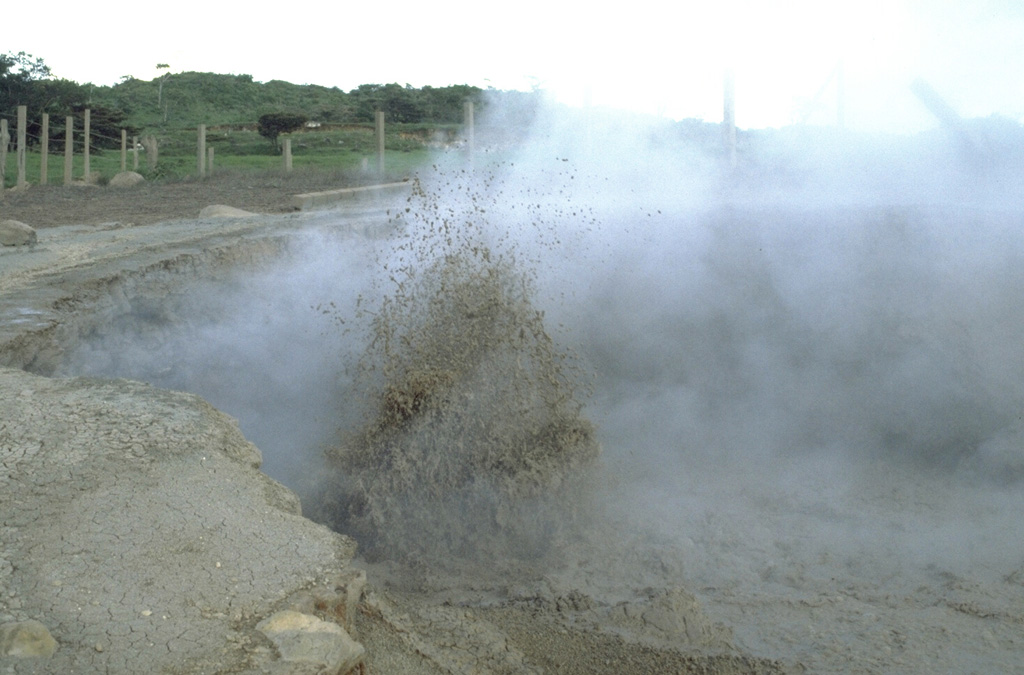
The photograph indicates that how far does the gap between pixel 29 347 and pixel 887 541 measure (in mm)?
4280

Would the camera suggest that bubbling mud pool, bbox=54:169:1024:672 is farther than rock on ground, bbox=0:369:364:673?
Yes

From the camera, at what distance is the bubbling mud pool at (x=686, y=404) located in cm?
402

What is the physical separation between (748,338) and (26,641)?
4.45 meters

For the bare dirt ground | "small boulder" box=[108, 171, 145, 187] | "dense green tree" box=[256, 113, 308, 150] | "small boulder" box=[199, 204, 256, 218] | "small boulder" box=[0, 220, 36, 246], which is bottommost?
"small boulder" box=[0, 220, 36, 246]

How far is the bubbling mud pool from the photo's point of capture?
402 cm

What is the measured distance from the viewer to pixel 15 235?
6.91m

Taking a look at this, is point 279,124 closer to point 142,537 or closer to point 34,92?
point 34,92

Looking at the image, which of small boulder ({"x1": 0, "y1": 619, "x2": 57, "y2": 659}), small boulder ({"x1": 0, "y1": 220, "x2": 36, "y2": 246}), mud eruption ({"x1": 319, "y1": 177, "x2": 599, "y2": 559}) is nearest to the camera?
small boulder ({"x1": 0, "y1": 619, "x2": 57, "y2": 659})

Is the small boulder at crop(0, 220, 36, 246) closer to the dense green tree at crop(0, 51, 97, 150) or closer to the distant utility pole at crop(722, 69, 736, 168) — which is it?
A: the distant utility pole at crop(722, 69, 736, 168)

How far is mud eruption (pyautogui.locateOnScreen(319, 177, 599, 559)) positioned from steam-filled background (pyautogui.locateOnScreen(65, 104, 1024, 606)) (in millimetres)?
386

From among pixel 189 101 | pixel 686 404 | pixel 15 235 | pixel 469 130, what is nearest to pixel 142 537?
pixel 686 404

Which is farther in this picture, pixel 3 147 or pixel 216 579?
pixel 3 147

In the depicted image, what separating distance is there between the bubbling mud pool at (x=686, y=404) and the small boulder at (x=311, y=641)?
1514 mm

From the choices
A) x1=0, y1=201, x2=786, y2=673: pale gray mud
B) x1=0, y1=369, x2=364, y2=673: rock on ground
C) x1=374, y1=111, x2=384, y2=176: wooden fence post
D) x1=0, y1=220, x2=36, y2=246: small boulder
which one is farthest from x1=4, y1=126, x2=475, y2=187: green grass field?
x1=0, y1=369, x2=364, y2=673: rock on ground
